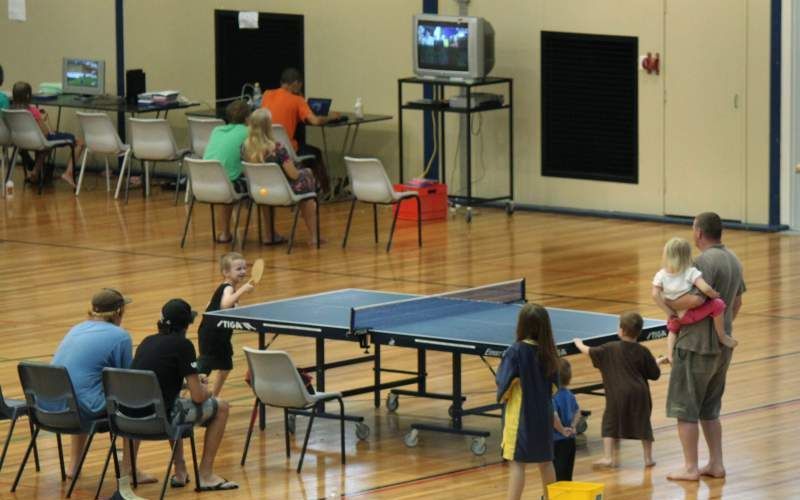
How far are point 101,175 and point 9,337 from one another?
8982 mm

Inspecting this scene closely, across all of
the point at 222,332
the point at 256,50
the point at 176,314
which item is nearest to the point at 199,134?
the point at 256,50

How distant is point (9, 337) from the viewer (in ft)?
41.0

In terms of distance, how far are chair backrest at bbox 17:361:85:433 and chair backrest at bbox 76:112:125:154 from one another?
10929mm

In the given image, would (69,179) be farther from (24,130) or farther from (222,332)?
(222,332)

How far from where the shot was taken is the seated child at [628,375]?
28.8ft

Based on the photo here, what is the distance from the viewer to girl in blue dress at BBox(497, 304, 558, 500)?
25.8 feet

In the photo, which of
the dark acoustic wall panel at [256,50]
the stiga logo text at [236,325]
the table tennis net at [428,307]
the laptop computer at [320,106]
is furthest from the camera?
the dark acoustic wall panel at [256,50]

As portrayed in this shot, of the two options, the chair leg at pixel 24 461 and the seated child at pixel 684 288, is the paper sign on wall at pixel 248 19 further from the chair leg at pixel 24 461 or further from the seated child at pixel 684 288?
the seated child at pixel 684 288

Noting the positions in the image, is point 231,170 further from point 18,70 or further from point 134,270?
point 18,70

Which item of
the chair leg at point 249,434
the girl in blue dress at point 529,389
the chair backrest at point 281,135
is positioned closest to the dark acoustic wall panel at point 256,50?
the chair backrest at point 281,135

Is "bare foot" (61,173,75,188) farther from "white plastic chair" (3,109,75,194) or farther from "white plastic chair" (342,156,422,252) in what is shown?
"white plastic chair" (342,156,422,252)

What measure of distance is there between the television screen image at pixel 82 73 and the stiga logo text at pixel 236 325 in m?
11.4

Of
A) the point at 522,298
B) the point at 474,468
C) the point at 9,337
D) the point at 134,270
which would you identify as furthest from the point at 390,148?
the point at 474,468

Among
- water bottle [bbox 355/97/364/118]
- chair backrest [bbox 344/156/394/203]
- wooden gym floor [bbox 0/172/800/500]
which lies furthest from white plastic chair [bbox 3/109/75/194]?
chair backrest [bbox 344/156/394/203]
